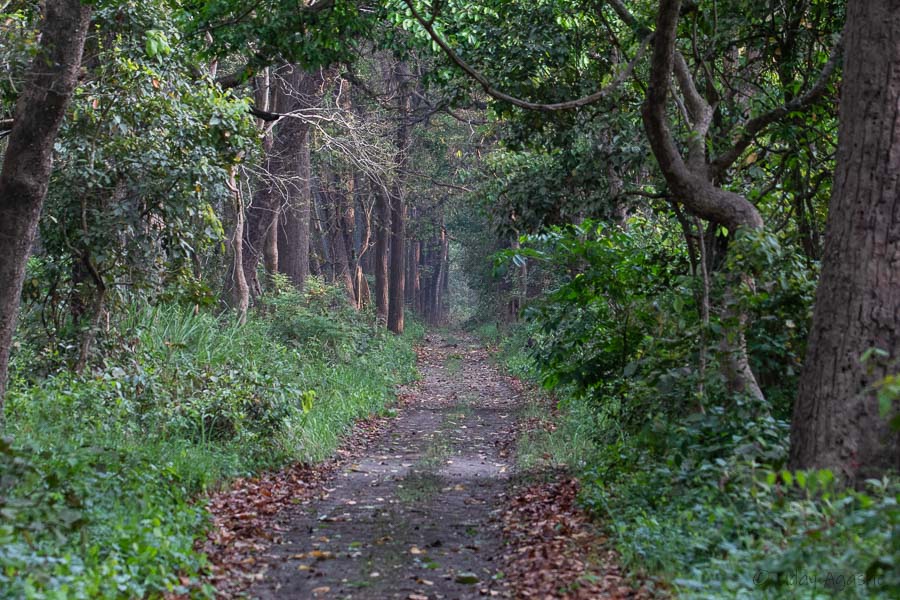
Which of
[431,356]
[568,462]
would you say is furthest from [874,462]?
[431,356]

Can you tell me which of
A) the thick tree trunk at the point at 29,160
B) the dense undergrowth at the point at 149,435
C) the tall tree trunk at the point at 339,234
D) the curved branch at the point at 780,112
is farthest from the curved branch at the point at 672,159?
the tall tree trunk at the point at 339,234

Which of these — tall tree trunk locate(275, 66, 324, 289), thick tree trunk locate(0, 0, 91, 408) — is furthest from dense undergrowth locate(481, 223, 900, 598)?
tall tree trunk locate(275, 66, 324, 289)

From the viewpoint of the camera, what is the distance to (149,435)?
9102 mm

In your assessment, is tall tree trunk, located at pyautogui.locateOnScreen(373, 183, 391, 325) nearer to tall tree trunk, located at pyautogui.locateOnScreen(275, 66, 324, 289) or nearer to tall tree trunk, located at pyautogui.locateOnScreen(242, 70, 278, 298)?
tall tree trunk, located at pyautogui.locateOnScreen(242, 70, 278, 298)

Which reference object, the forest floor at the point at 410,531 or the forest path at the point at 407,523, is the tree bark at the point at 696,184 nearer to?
the forest floor at the point at 410,531

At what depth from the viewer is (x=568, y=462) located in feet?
33.5

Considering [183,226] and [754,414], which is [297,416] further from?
[754,414]

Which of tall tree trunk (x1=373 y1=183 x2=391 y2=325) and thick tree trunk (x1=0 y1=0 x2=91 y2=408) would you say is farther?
tall tree trunk (x1=373 y1=183 x2=391 y2=325)

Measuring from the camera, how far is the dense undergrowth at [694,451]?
168 inches

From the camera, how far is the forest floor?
19.8ft

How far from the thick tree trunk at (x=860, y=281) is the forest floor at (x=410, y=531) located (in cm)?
164

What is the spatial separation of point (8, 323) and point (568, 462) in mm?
6145

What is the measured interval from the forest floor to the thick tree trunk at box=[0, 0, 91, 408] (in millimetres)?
2634

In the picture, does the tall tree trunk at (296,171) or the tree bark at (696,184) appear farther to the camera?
the tall tree trunk at (296,171)
